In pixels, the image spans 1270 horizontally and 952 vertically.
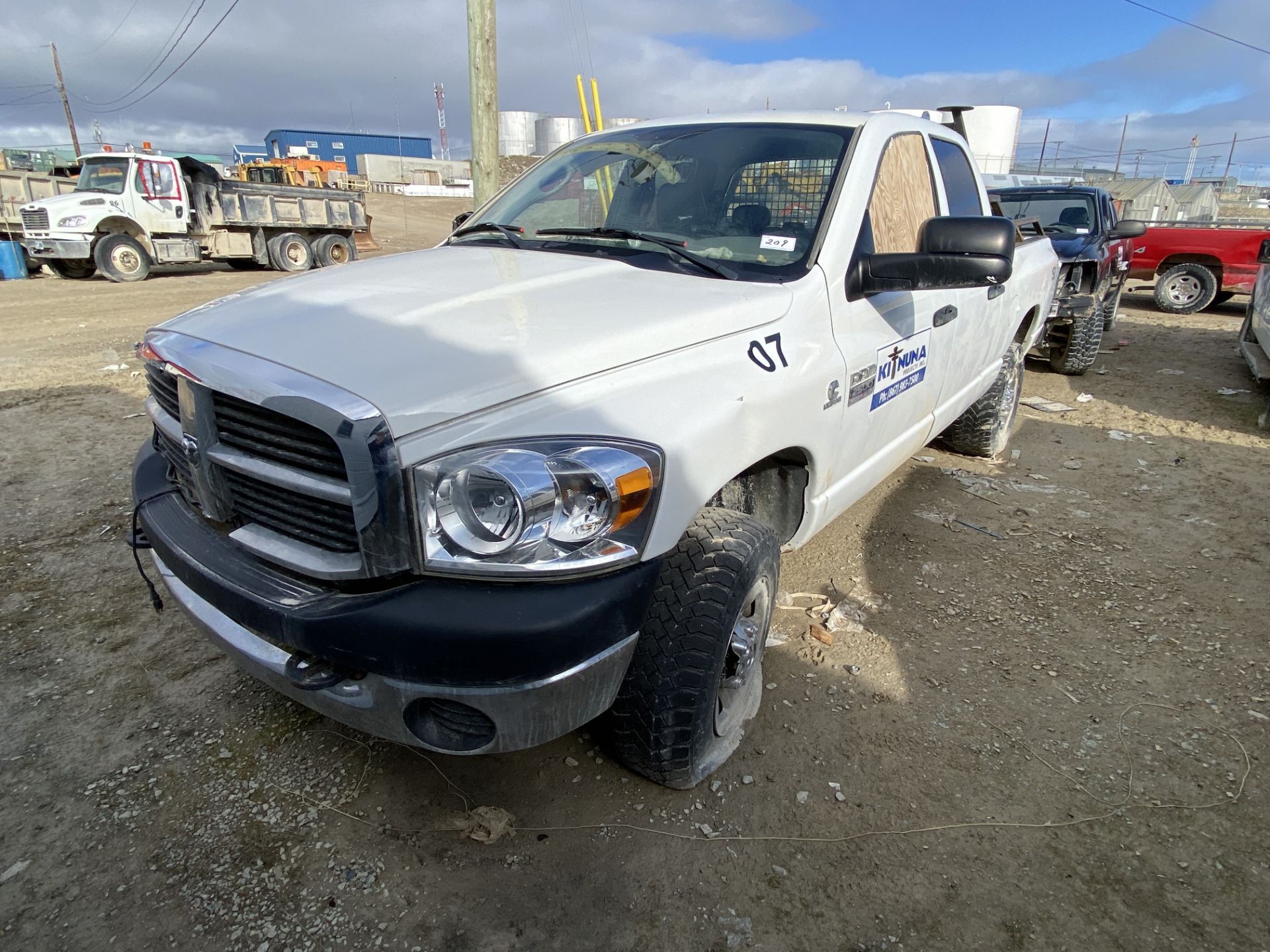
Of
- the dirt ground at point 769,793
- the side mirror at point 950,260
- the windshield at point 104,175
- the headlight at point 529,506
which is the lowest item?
the dirt ground at point 769,793

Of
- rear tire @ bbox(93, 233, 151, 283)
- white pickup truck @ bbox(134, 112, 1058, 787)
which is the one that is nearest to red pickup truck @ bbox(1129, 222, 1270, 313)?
white pickup truck @ bbox(134, 112, 1058, 787)

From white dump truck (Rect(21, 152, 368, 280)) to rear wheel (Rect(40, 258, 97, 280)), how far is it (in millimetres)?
22

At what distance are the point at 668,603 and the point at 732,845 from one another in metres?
0.73

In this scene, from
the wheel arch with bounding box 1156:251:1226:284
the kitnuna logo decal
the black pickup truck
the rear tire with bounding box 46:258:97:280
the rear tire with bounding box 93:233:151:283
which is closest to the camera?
the kitnuna logo decal

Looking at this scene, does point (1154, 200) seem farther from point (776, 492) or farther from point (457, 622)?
point (457, 622)

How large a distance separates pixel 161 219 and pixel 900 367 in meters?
16.3

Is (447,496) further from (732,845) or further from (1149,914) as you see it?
(1149,914)

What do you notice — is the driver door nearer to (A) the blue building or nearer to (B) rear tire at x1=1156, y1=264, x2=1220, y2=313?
(B) rear tire at x1=1156, y1=264, x2=1220, y2=313

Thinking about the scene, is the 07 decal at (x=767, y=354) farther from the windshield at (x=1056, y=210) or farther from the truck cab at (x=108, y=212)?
the truck cab at (x=108, y=212)

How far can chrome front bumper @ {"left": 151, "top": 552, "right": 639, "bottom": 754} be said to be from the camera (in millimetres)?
1602

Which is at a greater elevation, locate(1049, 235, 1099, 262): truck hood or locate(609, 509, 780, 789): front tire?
locate(1049, 235, 1099, 262): truck hood

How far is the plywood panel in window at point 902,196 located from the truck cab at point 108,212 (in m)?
15.8

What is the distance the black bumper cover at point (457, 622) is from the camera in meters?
1.53

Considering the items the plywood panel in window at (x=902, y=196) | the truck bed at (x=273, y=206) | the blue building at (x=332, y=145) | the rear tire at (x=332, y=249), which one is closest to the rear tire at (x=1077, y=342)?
the plywood panel in window at (x=902, y=196)
